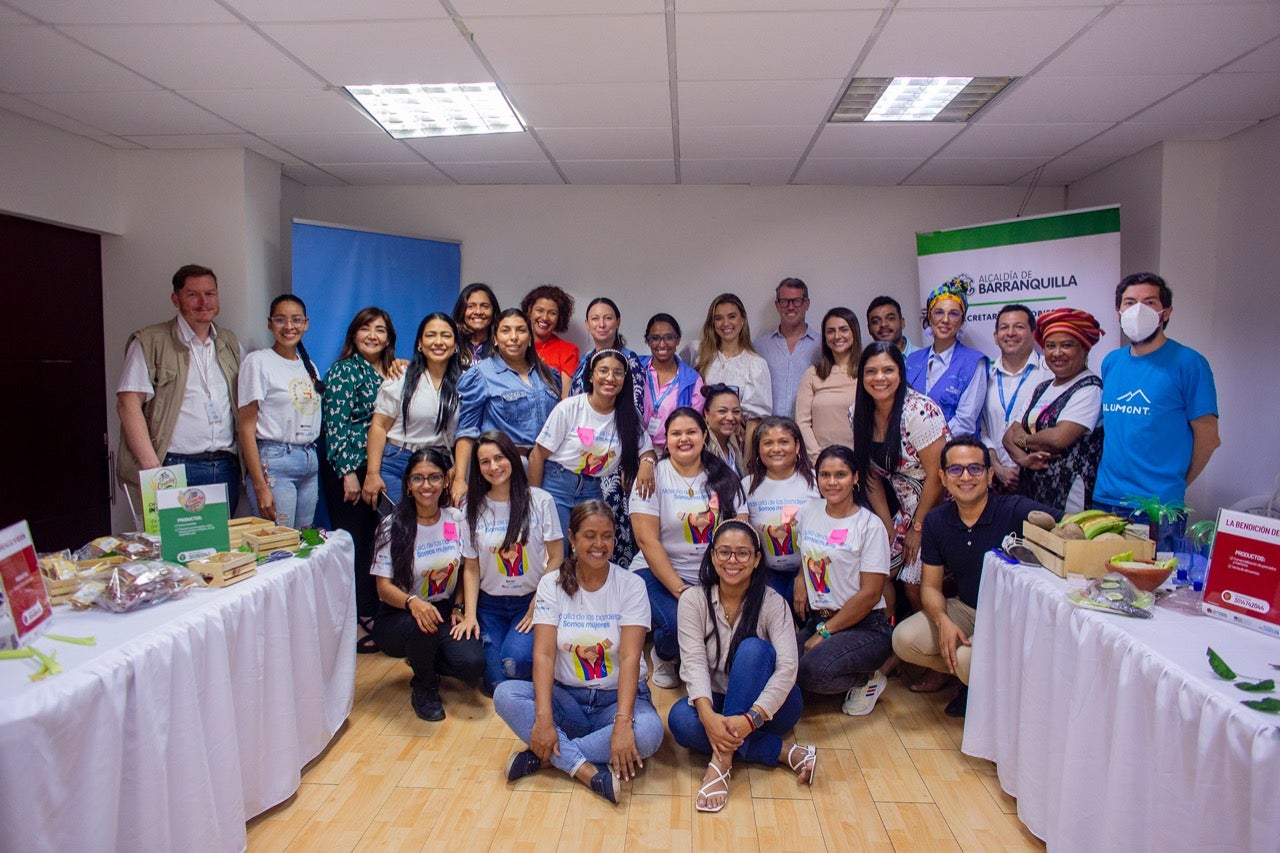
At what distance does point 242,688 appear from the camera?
2281 mm

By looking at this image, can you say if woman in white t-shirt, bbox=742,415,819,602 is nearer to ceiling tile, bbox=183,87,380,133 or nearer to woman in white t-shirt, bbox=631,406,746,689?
woman in white t-shirt, bbox=631,406,746,689

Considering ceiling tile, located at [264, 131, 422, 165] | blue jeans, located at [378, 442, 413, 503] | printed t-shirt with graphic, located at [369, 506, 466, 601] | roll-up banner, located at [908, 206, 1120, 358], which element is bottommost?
printed t-shirt with graphic, located at [369, 506, 466, 601]

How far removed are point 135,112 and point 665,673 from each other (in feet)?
11.7

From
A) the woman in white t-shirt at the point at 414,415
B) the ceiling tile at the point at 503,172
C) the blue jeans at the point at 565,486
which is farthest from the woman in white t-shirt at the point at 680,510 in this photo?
the ceiling tile at the point at 503,172

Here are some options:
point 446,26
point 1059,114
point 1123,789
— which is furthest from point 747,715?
point 1059,114

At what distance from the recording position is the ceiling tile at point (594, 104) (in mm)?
3400

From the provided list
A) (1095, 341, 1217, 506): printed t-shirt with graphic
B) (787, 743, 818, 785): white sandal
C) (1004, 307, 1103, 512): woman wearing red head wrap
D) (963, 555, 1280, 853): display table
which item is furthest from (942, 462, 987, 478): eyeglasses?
(787, 743, 818, 785): white sandal

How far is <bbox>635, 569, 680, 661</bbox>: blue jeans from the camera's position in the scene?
10.9 ft

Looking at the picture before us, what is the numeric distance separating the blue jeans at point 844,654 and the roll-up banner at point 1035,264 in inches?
89.3

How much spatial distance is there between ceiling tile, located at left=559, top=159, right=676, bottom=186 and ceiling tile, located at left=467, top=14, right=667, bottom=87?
1.37 metres

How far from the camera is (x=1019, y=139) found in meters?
4.16

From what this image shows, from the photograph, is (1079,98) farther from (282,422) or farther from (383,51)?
(282,422)

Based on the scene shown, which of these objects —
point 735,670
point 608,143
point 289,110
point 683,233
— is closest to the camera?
point 735,670

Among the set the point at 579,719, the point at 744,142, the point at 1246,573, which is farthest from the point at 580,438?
the point at 1246,573
